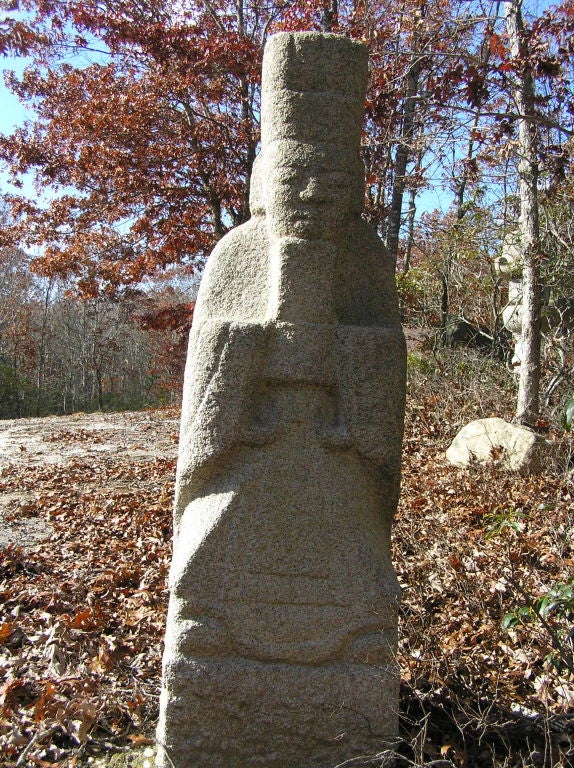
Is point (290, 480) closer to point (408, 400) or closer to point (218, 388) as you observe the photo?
point (218, 388)

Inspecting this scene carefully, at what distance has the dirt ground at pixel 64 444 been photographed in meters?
6.37

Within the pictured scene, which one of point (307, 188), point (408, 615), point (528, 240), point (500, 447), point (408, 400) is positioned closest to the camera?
point (307, 188)

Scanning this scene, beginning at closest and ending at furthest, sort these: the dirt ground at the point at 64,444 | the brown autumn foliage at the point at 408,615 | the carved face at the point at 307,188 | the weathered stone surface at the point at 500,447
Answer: the carved face at the point at 307,188, the brown autumn foliage at the point at 408,615, the dirt ground at the point at 64,444, the weathered stone surface at the point at 500,447

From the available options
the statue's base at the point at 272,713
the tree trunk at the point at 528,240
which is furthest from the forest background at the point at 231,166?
the statue's base at the point at 272,713

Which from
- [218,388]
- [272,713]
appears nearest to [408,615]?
[272,713]

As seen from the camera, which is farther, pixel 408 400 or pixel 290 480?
pixel 408 400

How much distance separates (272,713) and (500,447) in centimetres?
467

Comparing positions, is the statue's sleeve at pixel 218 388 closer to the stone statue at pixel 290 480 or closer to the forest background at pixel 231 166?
the stone statue at pixel 290 480

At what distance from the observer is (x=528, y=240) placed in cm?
699

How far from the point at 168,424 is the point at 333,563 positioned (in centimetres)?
985

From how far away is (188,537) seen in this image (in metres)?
2.58

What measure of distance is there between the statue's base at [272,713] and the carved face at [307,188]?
1.69m

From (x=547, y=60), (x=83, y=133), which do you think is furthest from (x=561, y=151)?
(x=83, y=133)

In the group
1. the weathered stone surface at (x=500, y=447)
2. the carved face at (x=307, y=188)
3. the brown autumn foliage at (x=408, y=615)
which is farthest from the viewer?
the weathered stone surface at (x=500, y=447)
